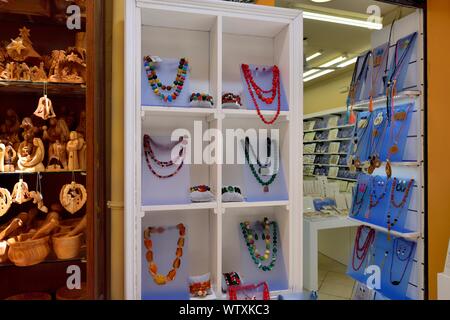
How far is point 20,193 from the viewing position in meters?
1.38

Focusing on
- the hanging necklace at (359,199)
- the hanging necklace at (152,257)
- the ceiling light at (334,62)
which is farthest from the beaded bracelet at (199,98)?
the ceiling light at (334,62)

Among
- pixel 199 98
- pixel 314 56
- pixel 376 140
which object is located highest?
pixel 314 56

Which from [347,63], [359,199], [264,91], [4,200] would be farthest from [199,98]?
[347,63]

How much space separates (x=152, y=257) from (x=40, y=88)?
35.6 inches

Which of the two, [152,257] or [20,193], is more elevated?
[20,193]

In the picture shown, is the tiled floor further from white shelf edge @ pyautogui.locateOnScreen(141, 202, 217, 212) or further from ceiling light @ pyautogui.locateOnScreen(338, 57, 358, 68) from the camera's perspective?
ceiling light @ pyautogui.locateOnScreen(338, 57, 358, 68)

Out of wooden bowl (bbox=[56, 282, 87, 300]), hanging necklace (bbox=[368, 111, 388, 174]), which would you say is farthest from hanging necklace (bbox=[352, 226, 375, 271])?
wooden bowl (bbox=[56, 282, 87, 300])

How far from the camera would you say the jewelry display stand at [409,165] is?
189cm

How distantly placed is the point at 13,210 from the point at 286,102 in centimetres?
137

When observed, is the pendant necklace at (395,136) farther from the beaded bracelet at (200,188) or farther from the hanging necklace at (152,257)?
the hanging necklace at (152,257)

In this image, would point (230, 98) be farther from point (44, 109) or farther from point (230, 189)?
point (44, 109)

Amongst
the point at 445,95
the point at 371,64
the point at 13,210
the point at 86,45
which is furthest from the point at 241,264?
the point at 371,64

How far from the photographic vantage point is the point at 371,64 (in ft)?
7.54

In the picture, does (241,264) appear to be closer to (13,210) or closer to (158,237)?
(158,237)
